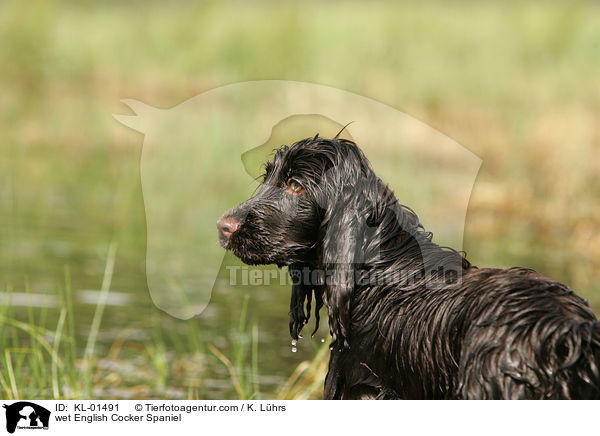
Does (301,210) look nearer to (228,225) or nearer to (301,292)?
(228,225)

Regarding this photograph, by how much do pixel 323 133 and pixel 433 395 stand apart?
8.35 metres

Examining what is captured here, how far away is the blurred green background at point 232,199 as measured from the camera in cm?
715

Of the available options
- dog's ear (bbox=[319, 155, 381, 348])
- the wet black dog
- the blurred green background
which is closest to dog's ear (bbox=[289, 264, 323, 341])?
the wet black dog

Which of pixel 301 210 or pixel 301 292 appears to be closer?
pixel 301 210

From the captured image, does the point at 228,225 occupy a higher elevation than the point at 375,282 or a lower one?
higher

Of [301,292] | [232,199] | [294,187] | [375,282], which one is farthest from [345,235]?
[232,199]

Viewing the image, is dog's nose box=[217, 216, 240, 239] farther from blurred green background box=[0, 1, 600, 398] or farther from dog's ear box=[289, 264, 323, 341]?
blurred green background box=[0, 1, 600, 398]

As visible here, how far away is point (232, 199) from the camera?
13.3 metres

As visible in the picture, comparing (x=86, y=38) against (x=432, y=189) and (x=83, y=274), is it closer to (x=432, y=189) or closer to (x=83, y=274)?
(x=432, y=189)
